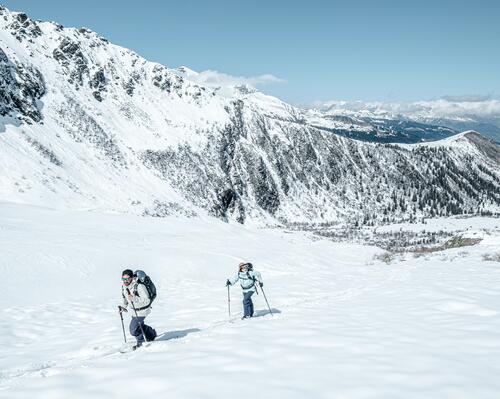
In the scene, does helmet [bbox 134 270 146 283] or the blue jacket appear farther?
the blue jacket

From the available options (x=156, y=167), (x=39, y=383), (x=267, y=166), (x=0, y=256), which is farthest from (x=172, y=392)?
(x=267, y=166)

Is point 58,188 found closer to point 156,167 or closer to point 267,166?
point 156,167

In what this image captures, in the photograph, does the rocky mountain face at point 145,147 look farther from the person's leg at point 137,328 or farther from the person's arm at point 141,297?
the person's leg at point 137,328

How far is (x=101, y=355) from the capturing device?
Result: 11.6 meters

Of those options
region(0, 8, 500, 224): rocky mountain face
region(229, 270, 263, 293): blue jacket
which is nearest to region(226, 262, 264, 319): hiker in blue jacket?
region(229, 270, 263, 293): blue jacket

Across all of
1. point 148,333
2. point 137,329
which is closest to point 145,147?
point 148,333

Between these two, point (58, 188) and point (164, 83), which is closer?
point (58, 188)

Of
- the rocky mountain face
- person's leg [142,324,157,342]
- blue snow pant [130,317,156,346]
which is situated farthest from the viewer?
the rocky mountain face

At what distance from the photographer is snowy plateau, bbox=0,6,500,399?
23.4 feet

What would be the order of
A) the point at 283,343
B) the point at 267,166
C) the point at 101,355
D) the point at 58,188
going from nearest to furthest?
1. the point at 283,343
2. the point at 101,355
3. the point at 58,188
4. the point at 267,166

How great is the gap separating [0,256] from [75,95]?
78.7 m

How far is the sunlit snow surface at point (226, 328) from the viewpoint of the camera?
260 inches

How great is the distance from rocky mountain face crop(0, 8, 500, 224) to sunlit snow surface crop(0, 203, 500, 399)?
3577 centimetres

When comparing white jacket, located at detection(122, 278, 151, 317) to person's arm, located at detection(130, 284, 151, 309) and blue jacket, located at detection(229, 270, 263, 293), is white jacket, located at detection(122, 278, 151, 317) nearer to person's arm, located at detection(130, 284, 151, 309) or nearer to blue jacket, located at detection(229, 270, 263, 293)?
person's arm, located at detection(130, 284, 151, 309)
